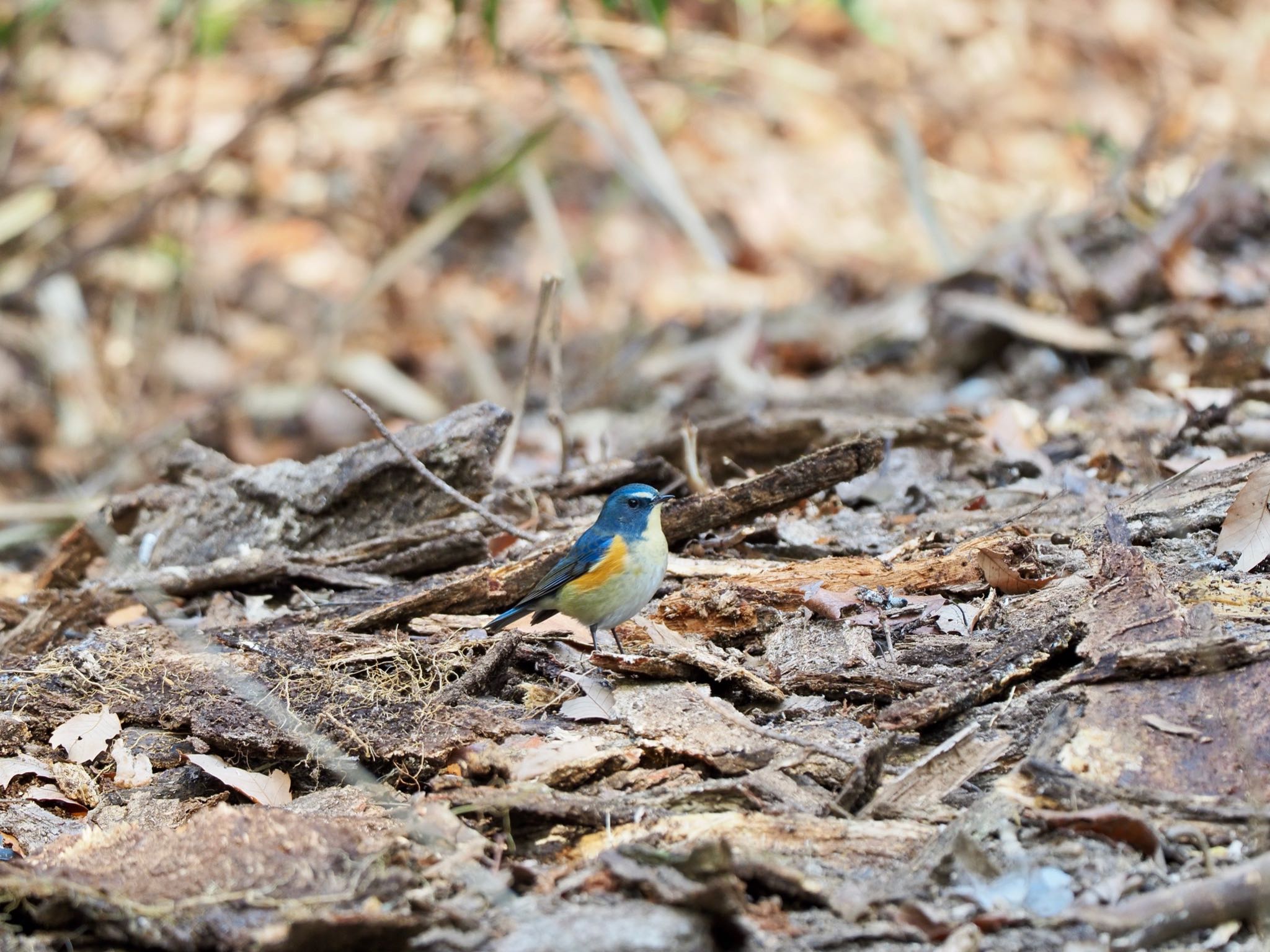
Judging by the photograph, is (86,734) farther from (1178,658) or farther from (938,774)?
(1178,658)

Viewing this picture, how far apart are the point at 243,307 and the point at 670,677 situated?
8073 millimetres

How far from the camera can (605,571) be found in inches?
148

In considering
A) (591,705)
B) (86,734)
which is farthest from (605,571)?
(86,734)

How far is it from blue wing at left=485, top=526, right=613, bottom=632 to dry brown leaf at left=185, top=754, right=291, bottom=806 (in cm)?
83

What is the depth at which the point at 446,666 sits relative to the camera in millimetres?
3672

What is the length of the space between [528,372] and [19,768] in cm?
255

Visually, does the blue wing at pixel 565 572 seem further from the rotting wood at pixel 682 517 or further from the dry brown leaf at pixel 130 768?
the dry brown leaf at pixel 130 768

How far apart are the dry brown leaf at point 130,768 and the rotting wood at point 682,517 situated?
0.77 m

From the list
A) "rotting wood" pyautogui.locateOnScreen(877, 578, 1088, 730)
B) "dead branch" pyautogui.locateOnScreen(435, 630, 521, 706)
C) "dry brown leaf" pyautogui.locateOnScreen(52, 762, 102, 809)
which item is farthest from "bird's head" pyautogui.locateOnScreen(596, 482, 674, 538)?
"dry brown leaf" pyautogui.locateOnScreen(52, 762, 102, 809)

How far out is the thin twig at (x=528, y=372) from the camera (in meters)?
5.20

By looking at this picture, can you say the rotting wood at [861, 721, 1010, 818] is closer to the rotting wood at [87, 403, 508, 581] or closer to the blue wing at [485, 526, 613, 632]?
the blue wing at [485, 526, 613, 632]

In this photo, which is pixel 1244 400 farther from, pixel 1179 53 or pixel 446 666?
pixel 1179 53

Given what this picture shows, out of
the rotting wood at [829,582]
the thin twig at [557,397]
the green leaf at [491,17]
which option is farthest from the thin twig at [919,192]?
the rotting wood at [829,582]

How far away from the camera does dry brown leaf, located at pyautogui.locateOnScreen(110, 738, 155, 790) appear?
3.41 meters
